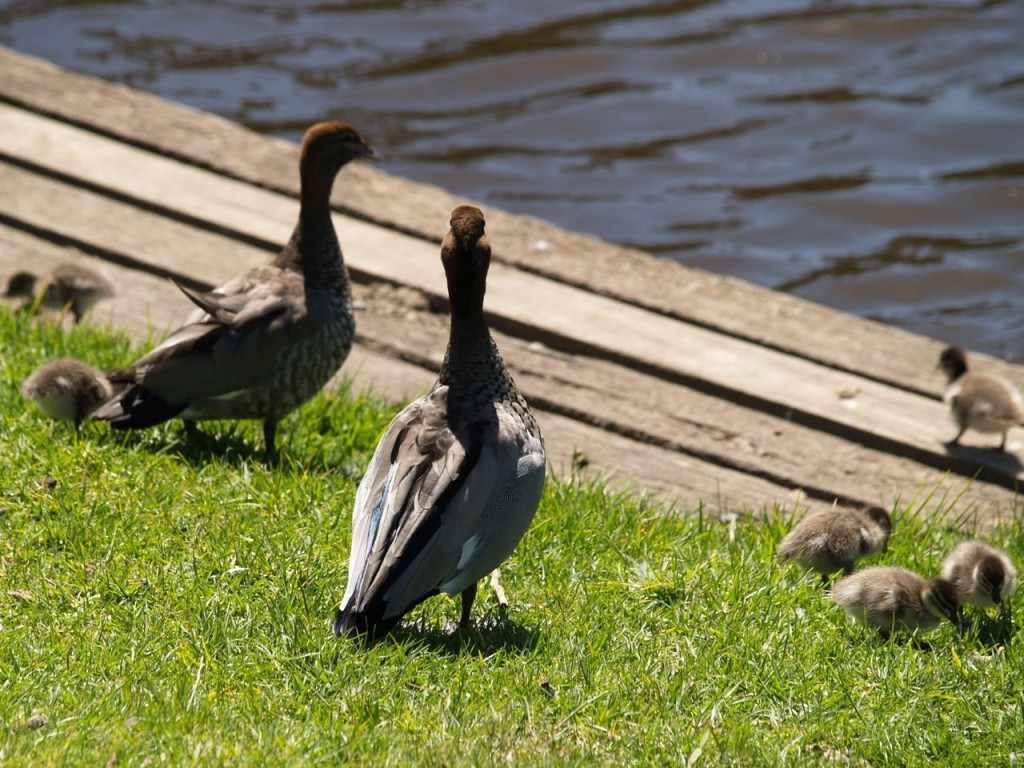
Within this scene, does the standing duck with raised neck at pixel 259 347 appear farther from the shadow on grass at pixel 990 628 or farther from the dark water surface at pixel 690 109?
the dark water surface at pixel 690 109

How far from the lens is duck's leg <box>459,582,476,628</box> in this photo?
4578mm

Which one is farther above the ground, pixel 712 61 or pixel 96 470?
pixel 712 61

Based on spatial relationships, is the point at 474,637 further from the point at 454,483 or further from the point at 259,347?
the point at 259,347

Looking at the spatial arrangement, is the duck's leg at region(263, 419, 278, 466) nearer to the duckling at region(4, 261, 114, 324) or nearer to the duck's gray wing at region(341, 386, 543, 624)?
the duck's gray wing at region(341, 386, 543, 624)

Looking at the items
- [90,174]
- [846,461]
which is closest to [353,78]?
[90,174]

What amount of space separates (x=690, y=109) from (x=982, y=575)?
26.2 ft

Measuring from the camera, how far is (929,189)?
11.4 metres

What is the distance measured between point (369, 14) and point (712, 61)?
3.33 meters

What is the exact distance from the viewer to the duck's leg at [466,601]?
4.58 metres

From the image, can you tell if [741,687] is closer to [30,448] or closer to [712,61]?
[30,448]

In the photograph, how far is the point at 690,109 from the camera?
12.3 meters

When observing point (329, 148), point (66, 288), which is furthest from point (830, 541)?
point (66, 288)

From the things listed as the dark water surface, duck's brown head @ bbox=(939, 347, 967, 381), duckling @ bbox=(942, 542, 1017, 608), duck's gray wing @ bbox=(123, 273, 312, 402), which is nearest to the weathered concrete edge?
duck's brown head @ bbox=(939, 347, 967, 381)

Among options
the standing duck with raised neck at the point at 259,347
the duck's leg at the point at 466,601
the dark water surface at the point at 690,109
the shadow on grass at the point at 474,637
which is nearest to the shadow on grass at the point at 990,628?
the shadow on grass at the point at 474,637
